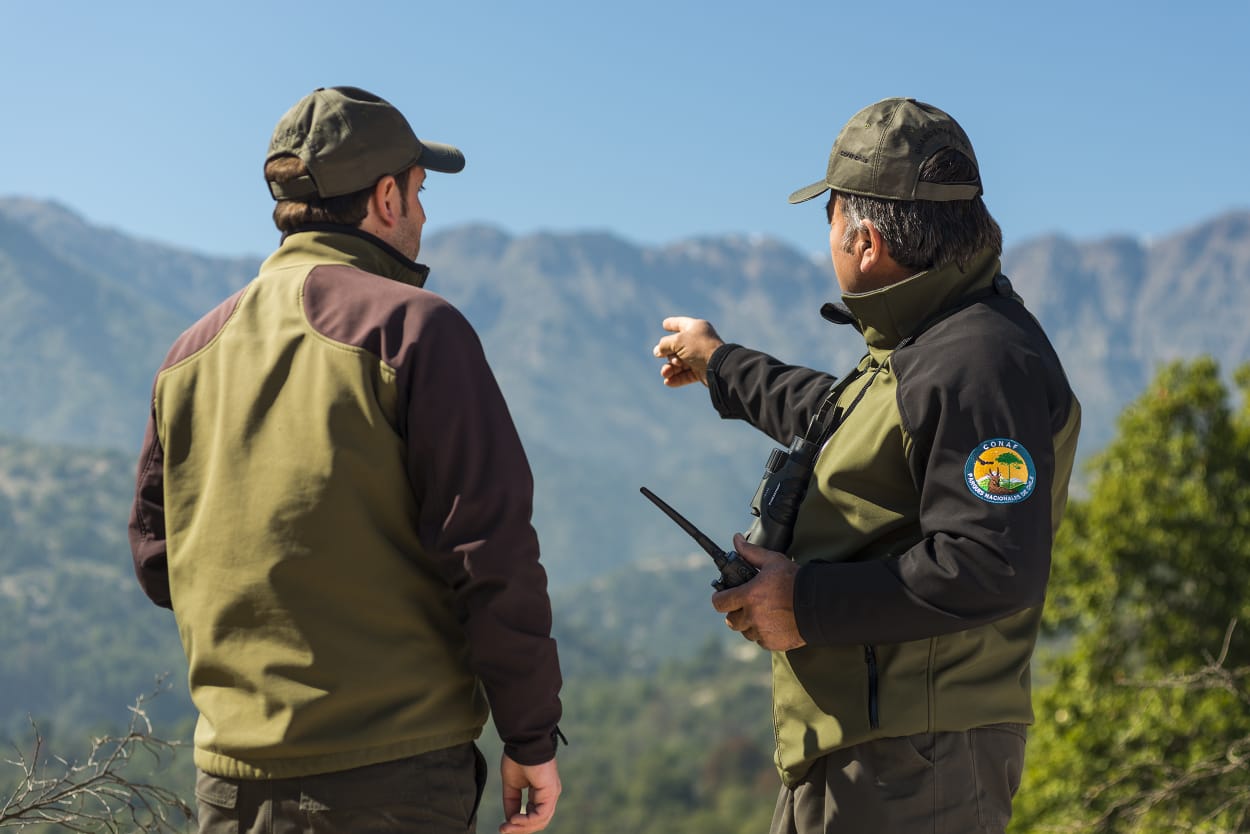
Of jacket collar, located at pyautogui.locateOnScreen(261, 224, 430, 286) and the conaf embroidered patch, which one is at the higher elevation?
jacket collar, located at pyautogui.locateOnScreen(261, 224, 430, 286)

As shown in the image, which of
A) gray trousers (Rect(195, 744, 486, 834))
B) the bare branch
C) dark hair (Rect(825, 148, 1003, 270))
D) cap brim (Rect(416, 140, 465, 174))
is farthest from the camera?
the bare branch

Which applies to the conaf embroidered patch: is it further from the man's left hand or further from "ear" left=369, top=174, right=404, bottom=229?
"ear" left=369, top=174, right=404, bottom=229

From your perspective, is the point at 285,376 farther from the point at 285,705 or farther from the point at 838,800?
the point at 838,800

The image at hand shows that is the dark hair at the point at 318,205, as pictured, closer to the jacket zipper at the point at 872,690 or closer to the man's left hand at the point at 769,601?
the man's left hand at the point at 769,601

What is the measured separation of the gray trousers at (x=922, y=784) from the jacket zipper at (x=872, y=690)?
0.06 metres

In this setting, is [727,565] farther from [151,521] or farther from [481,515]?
[151,521]

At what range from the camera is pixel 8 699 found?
16012cm

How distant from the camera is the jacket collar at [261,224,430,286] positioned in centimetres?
246

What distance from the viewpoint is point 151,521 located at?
2.61 meters

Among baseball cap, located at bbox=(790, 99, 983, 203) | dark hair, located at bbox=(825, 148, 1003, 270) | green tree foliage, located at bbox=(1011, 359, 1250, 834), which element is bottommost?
green tree foliage, located at bbox=(1011, 359, 1250, 834)

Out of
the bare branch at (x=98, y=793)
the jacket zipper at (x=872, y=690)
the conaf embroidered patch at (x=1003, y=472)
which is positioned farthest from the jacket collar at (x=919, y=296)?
the bare branch at (x=98, y=793)

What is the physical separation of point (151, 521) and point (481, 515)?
2.70ft

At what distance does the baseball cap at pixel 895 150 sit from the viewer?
2471 millimetres

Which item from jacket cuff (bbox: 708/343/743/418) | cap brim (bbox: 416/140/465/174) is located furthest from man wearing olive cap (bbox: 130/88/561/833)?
jacket cuff (bbox: 708/343/743/418)
